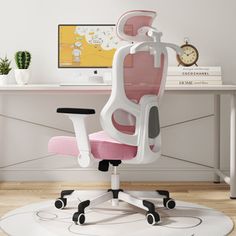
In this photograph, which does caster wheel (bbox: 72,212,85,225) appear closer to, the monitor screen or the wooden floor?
the wooden floor

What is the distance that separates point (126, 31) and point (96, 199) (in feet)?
3.07

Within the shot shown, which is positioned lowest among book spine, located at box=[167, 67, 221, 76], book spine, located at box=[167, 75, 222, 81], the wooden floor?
the wooden floor

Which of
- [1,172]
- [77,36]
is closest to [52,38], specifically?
[77,36]

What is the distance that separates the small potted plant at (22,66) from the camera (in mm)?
3650

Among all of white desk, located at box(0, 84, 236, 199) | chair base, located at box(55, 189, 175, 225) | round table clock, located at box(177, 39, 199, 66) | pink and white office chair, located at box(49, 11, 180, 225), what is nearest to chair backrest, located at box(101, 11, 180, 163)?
pink and white office chair, located at box(49, 11, 180, 225)

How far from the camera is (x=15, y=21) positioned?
3.86m

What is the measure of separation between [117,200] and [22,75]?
1.26 metres

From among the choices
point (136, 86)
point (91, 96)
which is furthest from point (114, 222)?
point (91, 96)

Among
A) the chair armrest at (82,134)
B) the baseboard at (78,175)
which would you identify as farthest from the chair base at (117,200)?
the baseboard at (78,175)

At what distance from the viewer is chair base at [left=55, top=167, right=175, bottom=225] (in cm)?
268

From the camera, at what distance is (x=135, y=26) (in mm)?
2676

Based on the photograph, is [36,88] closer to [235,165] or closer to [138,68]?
[138,68]

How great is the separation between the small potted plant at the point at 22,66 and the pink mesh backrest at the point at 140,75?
1.26 m

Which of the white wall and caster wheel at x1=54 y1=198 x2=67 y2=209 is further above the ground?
the white wall
